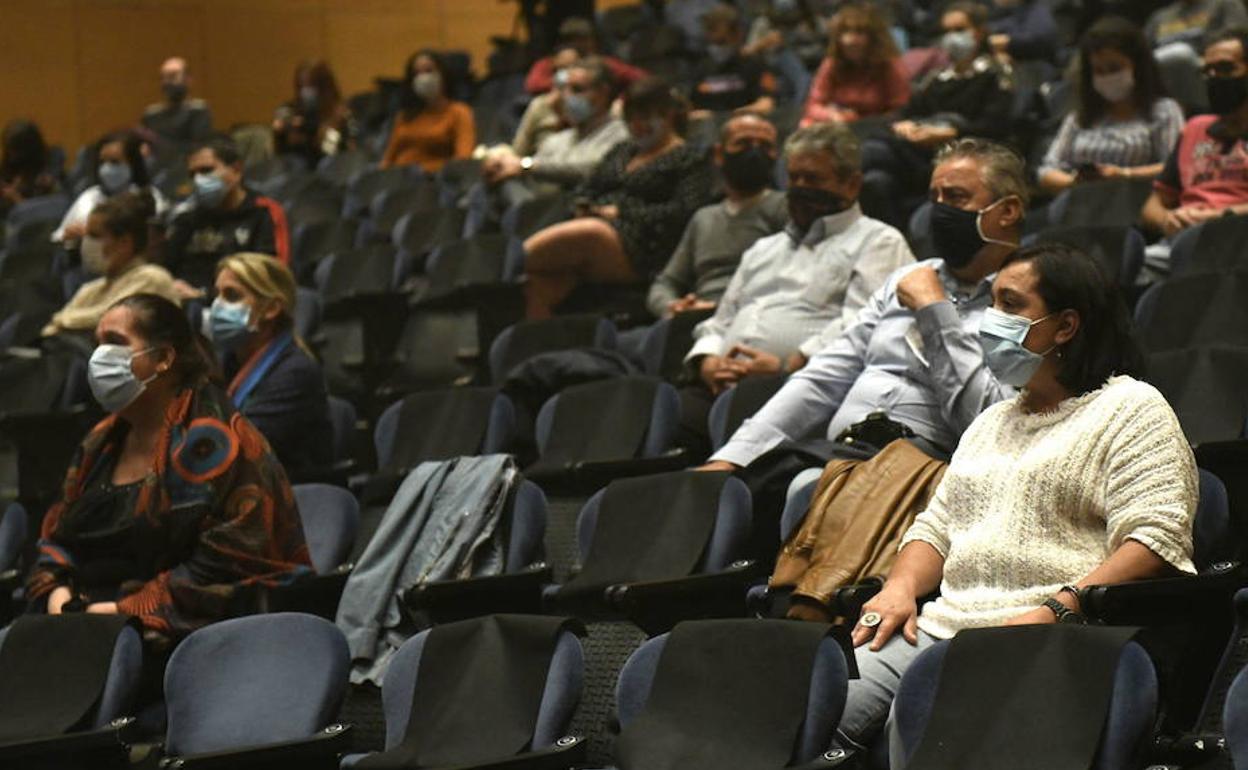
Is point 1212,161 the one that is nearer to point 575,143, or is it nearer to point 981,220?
point 981,220

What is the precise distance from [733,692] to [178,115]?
785 cm

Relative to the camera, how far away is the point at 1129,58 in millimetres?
5023

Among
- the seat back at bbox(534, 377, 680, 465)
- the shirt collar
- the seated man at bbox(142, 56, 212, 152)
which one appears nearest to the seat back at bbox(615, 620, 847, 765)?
the seat back at bbox(534, 377, 680, 465)

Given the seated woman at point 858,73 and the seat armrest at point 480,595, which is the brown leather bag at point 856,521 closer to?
the seat armrest at point 480,595

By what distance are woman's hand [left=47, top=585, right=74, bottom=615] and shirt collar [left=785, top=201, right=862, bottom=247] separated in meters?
1.67

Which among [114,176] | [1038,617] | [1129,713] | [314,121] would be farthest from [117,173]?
[1129,713]

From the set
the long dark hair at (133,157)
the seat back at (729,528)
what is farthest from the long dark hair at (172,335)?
the long dark hair at (133,157)

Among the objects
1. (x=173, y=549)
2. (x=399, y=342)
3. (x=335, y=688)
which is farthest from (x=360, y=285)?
(x=335, y=688)

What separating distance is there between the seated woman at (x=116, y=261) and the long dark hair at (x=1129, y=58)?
249cm

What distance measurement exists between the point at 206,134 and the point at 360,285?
391 cm

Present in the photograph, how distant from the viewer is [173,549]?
11.7ft

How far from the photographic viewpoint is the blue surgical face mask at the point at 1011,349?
2791 mm

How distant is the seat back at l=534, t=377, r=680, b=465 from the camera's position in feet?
13.4

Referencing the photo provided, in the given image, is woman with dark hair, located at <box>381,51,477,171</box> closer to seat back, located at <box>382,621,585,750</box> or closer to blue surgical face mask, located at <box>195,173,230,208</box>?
blue surgical face mask, located at <box>195,173,230,208</box>
